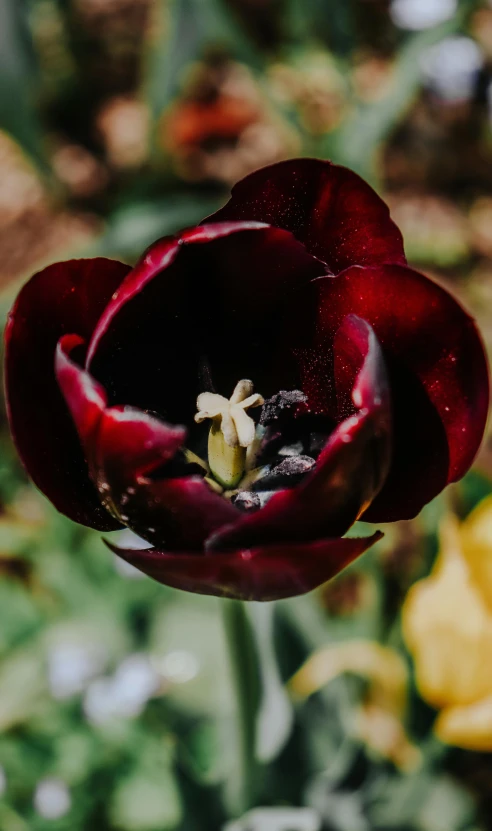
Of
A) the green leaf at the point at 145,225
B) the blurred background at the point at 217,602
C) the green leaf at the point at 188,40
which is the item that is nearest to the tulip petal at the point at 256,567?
the blurred background at the point at 217,602

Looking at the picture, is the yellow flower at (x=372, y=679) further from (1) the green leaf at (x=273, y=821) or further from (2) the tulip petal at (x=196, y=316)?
(2) the tulip petal at (x=196, y=316)

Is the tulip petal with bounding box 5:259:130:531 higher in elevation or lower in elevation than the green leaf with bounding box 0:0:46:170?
higher

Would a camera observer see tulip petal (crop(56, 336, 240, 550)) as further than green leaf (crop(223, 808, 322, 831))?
No

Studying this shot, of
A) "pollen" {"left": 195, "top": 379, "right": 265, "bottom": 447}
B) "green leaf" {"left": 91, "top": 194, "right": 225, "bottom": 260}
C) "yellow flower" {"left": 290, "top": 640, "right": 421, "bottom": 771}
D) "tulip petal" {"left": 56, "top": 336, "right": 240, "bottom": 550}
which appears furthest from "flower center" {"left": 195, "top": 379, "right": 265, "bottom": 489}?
"green leaf" {"left": 91, "top": 194, "right": 225, "bottom": 260}

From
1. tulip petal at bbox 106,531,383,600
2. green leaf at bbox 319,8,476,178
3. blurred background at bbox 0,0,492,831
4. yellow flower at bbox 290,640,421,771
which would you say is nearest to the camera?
tulip petal at bbox 106,531,383,600

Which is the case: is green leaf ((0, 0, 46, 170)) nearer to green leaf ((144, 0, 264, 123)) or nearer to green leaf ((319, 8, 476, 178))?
green leaf ((144, 0, 264, 123))

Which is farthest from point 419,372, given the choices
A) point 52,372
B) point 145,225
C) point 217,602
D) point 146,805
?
point 145,225

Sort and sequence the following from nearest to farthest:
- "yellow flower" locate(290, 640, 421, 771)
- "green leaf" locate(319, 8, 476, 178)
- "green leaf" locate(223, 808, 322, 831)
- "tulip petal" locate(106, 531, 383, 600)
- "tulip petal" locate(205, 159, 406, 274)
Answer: "tulip petal" locate(106, 531, 383, 600), "tulip petal" locate(205, 159, 406, 274), "green leaf" locate(223, 808, 322, 831), "yellow flower" locate(290, 640, 421, 771), "green leaf" locate(319, 8, 476, 178)

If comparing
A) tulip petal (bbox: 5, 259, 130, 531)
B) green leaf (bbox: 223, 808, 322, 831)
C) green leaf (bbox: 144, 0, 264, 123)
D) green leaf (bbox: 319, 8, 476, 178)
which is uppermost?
tulip petal (bbox: 5, 259, 130, 531)

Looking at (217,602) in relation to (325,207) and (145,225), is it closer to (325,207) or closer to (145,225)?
(325,207)
